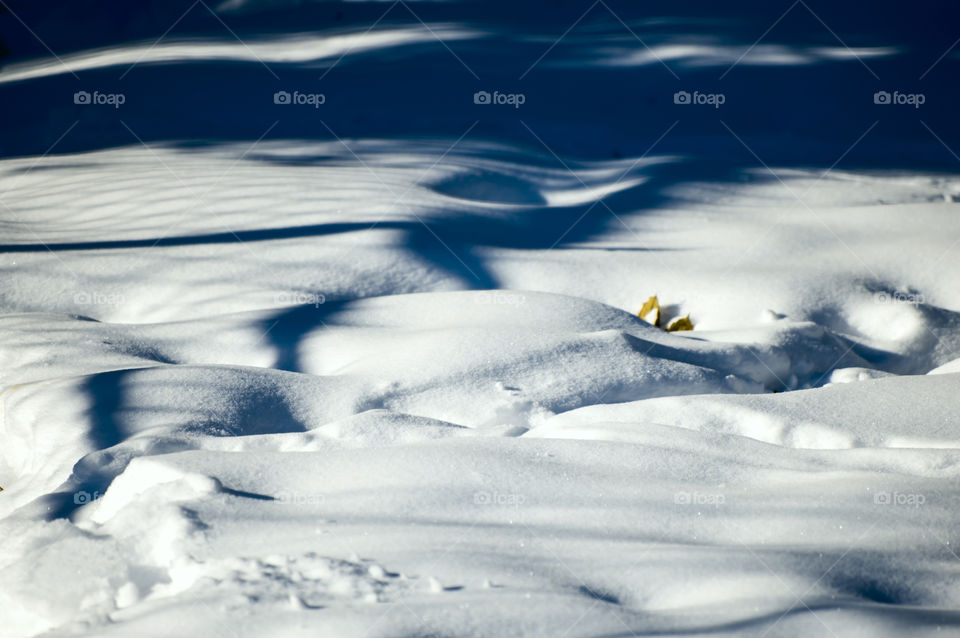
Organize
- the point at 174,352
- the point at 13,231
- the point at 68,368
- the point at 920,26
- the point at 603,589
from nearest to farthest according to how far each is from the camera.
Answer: the point at 603,589, the point at 68,368, the point at 174,352, the point at 13,231, the point at 920,26

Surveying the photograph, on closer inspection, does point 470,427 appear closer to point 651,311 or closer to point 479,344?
point 479,344

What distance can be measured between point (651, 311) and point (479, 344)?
2.47ft

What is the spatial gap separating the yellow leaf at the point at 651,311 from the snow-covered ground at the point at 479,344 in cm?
5

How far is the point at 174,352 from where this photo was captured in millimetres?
1988

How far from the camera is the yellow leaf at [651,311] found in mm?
2318

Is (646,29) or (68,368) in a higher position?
(646,29)

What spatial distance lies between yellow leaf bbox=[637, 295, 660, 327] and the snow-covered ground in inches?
1.9

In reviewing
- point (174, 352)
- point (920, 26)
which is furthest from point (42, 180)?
point (920, 26)

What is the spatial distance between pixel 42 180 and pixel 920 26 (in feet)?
18.6

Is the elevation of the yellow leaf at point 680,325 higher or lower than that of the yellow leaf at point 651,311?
lower

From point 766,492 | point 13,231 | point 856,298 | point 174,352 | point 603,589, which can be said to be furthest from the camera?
point 13,231

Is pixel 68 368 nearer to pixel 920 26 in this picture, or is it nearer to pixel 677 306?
pixel 677 306

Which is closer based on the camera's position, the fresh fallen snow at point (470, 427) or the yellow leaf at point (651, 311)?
the fresh fallen snow at point (470, 427)

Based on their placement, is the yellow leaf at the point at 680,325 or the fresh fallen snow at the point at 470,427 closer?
the fresh fallen snow at the point at 470,427
